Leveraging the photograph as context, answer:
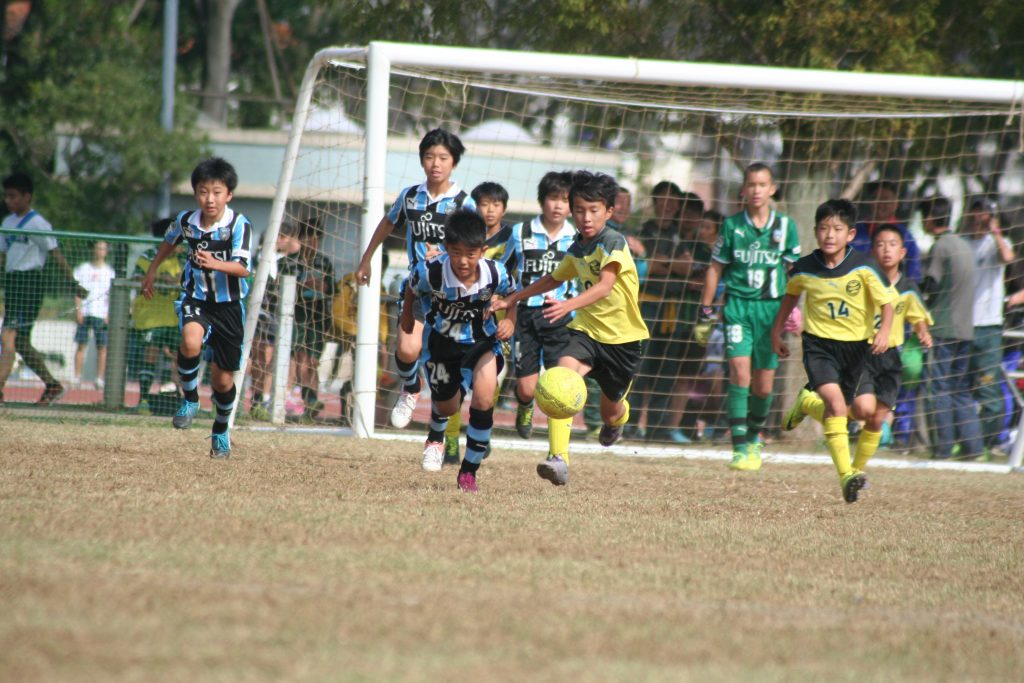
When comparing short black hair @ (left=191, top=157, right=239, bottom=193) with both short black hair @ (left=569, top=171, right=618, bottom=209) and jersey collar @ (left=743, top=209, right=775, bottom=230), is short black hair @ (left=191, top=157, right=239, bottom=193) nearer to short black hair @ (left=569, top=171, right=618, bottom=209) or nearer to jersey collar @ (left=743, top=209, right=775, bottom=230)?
short black hair @ (left=569, top=171, right=618, bottom=209)

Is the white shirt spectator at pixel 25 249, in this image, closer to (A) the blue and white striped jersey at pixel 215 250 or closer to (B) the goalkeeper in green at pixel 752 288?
(A) the blue and white striped jersey at pixel 215 250

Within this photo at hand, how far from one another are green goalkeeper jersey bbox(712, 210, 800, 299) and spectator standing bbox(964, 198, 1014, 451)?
2874 mm

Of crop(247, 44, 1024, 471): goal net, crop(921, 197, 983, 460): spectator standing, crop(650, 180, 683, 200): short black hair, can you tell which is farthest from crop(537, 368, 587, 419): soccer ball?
crop(921, 197, 983, 460): spectator standing

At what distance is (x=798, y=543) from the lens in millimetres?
5883

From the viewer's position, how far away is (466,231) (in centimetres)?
667

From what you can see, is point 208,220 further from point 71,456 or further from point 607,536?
point 607,536

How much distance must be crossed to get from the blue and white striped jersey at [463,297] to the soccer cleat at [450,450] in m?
1.49

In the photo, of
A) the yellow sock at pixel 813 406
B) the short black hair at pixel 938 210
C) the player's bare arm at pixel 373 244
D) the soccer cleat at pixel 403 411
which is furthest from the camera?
the short black hair at pixel 938 210

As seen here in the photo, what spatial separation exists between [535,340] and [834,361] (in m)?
2.20

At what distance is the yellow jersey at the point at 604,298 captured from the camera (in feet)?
23.6

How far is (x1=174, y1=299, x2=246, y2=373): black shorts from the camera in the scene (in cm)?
798

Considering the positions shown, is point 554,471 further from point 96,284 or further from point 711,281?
point 96,284

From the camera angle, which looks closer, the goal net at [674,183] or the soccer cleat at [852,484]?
the soccer cleat at [852,484]

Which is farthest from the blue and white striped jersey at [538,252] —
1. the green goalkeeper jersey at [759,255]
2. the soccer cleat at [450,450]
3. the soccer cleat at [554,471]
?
the soccer cleat at [554,471]
